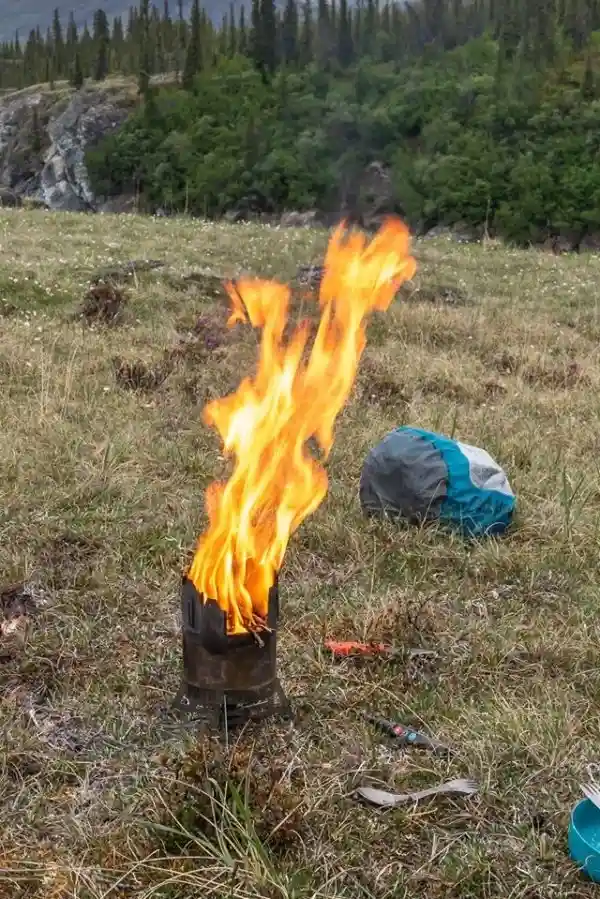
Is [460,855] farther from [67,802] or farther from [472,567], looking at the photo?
[472,567]

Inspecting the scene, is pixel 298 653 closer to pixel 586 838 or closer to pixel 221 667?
pixel 221 667

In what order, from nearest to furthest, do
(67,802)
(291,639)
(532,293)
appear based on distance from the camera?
(67,802)
(291,639)
(532,293)

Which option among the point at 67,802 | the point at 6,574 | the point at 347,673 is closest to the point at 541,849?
the point at 347,673

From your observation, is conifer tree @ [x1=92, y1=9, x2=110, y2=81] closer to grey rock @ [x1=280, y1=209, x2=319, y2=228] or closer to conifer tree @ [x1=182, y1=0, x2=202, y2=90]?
conifer tree @ [x1=182, y1=0, x2=202, y2=90]

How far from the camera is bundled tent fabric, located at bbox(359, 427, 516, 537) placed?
5520mm

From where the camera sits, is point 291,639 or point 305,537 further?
point 305,537

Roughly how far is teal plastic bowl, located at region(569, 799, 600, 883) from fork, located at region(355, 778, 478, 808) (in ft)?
1.23

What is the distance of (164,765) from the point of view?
318cm

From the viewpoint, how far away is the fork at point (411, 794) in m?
3.12

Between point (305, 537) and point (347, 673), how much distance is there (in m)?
1.58

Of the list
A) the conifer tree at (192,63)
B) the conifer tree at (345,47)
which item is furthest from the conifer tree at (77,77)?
the conifer tree at (345,47)

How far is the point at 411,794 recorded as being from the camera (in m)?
3.15

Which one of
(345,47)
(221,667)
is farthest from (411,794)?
(345,47)

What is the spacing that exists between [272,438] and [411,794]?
1.63 metres
